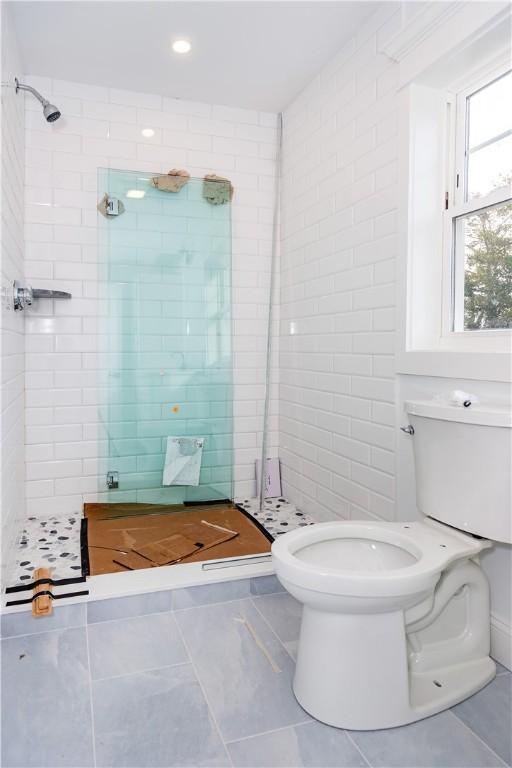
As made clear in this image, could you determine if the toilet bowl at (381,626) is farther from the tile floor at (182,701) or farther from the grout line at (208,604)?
the grout line at (208,604)

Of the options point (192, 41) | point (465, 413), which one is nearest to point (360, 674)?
point (465, 413)

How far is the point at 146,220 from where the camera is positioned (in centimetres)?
268

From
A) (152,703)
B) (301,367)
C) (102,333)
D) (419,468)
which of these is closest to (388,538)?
(419,468)

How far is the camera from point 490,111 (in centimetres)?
181

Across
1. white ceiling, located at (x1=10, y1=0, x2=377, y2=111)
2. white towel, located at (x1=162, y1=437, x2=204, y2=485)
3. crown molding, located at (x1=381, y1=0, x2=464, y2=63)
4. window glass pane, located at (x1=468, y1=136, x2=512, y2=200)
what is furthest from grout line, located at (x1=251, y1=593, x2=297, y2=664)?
white ceiling, located at (x1=10, y1=0, x2=377, y2=111)

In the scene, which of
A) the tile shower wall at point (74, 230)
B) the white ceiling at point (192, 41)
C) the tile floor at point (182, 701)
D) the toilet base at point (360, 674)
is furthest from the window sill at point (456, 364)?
the tile shower wall at point (74, 230)

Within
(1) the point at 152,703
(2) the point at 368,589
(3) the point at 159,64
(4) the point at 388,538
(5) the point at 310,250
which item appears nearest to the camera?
(2) the point at 368,589

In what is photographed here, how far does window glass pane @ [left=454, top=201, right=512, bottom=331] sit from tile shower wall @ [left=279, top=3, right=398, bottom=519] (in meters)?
0.26

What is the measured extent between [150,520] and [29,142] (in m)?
2.03

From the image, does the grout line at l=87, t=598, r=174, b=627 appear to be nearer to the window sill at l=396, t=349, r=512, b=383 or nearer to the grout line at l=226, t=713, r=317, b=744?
the grout line at l=226, t=713, r=317, b=744

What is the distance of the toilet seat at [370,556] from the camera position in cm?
127

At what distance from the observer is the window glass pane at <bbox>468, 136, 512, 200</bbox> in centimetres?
173

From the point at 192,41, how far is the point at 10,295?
1.41 metres

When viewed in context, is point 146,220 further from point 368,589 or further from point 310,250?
point 368,589
